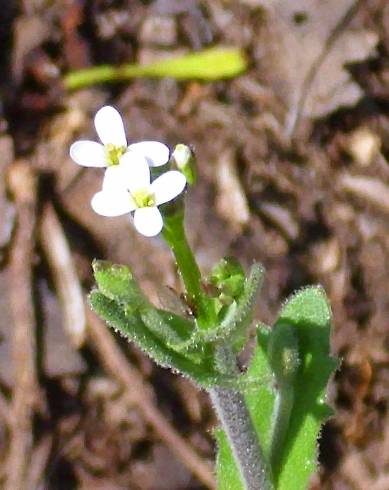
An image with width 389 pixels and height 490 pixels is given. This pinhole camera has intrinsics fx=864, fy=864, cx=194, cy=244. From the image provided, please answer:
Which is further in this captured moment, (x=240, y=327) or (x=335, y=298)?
(x=335, y=298)

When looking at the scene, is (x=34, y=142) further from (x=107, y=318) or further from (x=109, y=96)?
(x=107, y=318)

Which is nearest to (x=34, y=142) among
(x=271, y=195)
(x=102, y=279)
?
(x=271, y=195)

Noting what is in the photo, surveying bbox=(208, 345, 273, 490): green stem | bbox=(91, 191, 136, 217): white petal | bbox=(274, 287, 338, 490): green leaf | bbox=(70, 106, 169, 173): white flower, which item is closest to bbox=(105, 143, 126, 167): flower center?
bbox=(70, 106, 169, 173): white flower

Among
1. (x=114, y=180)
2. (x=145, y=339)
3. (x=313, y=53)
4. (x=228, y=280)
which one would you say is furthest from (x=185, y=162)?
(x=313, y=53)

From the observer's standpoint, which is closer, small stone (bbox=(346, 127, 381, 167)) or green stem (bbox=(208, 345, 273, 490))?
green stem (bbox=(208, 345, 273, 490))

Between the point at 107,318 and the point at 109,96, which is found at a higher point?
the point at 107,318

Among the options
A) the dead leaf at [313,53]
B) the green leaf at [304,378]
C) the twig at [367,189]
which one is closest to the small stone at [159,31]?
the dead leaf at [313,53]

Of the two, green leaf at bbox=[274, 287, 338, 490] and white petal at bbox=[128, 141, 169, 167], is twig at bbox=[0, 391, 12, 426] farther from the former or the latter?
white petal at bbox=[128, 141, 169, 167]
